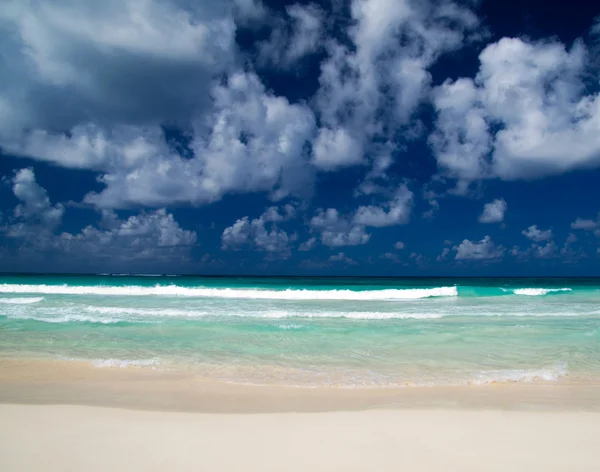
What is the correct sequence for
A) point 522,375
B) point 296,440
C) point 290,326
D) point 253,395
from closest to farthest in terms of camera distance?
point 296,440
point 253,395
point 522,375
point 290,326

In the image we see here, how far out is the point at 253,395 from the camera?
5.66 m

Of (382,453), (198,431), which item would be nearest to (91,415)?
(198,431)

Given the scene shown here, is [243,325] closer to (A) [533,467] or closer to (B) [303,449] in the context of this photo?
(B) [303,449]

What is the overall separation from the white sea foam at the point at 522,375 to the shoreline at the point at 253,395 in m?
0.22

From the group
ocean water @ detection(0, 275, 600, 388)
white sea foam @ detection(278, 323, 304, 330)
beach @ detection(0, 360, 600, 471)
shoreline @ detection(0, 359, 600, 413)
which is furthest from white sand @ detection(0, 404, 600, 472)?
white sea foam @ detection(278, 323, 304, 330)

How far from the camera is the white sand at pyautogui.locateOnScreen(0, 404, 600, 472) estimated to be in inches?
137

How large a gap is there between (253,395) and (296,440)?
6.07 ft

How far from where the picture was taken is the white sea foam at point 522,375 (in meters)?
6.49

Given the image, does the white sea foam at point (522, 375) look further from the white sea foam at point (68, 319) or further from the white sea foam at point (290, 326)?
the white sea foam at point (68, 319)

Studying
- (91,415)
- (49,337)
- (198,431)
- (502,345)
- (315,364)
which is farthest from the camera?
(49,337)

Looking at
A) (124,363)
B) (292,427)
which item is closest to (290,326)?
(124,363)

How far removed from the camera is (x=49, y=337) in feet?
34.0

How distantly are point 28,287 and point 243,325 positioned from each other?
3509 cm

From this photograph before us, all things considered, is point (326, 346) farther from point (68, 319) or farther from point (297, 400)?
point (68, 319)
